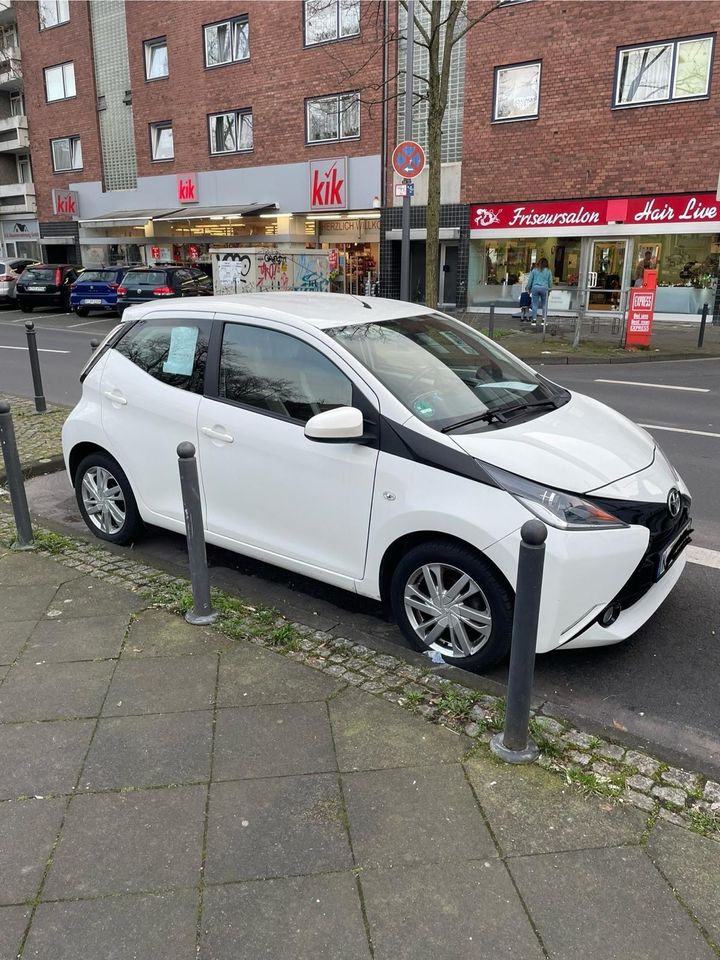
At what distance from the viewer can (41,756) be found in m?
2.91

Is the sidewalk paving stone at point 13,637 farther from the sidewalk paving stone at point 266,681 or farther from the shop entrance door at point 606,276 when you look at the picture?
the shop entrance door at point 606,276

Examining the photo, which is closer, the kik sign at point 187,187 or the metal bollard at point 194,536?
the metal bollard at point 194,536

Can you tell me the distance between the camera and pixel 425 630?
3.64 metres

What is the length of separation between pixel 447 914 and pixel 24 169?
4351 cm

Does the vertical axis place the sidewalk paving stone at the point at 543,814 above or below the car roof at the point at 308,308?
below

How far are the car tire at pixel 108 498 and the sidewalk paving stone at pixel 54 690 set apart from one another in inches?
61.7

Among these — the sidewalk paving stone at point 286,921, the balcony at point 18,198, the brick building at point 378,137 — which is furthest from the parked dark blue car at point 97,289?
the sidewalk paving stone at point 286,921

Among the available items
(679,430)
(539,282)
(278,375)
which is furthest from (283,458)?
(539,282)

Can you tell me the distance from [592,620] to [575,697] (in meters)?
0.42

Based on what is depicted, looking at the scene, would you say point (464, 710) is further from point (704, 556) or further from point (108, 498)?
point (108, 498)

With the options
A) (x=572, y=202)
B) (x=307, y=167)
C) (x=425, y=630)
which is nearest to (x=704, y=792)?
(x=425, y=630)

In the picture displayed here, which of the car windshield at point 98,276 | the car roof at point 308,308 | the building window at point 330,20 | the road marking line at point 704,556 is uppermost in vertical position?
the building window at point 330,20

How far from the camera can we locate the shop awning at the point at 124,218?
96.4 feet

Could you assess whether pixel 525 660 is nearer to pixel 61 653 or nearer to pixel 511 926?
pixel 511 926
